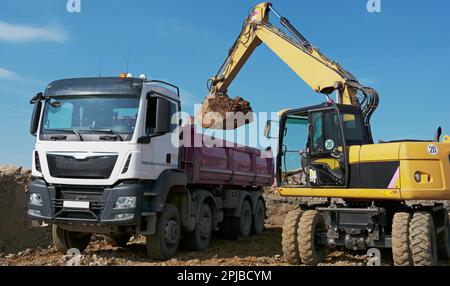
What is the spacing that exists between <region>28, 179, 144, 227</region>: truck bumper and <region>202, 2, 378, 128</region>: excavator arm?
4611 millimetres

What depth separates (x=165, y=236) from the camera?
26.3 feet

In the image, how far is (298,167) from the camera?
8.46 metres

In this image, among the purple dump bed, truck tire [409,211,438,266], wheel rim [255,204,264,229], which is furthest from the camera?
wheel rim [255,204,264,229]

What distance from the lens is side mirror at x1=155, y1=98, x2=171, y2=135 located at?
24.4ft

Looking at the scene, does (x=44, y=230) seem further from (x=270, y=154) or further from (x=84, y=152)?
(x=270, y=154)

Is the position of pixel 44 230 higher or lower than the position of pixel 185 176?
lower

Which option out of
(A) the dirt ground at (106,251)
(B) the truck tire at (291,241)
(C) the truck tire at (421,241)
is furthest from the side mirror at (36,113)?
(C) the truck tire at (421,241)

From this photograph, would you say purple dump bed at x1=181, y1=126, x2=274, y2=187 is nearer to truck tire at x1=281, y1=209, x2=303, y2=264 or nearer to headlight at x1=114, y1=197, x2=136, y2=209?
headlight at x1=114, y1=197, x2=136, y2=209

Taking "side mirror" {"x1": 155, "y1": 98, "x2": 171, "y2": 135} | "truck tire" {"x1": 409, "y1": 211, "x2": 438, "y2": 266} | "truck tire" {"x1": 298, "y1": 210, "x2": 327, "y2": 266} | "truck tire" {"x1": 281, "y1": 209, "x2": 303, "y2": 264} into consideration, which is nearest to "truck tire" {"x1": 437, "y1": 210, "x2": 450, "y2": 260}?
"truck tire" {"x1": 409, "y1": 211, "x2": 438, "y2": 266}

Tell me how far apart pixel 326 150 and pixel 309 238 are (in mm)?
1537

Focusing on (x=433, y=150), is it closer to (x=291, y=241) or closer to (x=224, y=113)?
(x=291, y=241)
